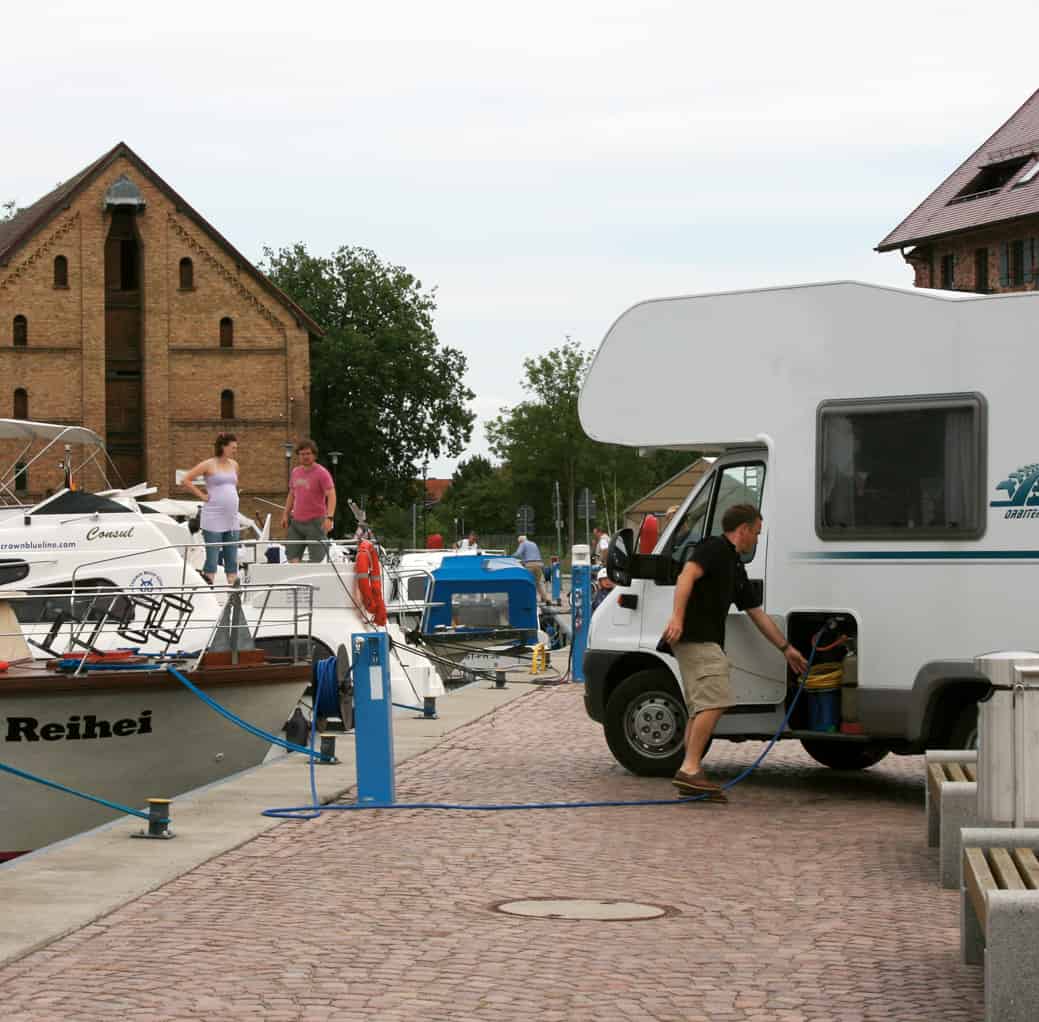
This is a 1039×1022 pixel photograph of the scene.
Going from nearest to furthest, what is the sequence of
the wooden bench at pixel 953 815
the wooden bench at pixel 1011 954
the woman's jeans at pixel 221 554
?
1. the wooden bench at pixel 1011 954
2. the wooden bench at pixel 953 815
3. the woman's jeans at pixel 221 554

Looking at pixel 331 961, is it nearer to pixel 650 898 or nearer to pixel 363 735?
pixel 650 898

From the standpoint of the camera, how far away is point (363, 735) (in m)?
12.1

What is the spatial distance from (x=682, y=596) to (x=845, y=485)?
4.35 feet

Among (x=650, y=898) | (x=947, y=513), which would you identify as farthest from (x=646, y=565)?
(x=650, y=898)

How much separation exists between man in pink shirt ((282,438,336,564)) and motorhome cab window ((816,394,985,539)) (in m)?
8.19

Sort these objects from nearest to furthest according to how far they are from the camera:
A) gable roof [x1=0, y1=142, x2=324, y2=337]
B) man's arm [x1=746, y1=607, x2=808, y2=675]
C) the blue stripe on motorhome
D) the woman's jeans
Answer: the blue stripe on motorhome < man's arm [x1=746, y1=607, x2=808, y2=675] < the woman's jeans < gable roof [x1=0, y1=142, x2=324, y2=337]

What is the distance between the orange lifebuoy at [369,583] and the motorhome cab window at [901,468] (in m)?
8.25

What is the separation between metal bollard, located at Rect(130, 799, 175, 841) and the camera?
10484 millimetres

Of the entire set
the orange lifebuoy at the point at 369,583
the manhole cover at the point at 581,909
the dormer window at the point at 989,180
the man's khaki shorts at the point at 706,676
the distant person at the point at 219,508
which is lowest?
the manhole cover at the point at 581,909

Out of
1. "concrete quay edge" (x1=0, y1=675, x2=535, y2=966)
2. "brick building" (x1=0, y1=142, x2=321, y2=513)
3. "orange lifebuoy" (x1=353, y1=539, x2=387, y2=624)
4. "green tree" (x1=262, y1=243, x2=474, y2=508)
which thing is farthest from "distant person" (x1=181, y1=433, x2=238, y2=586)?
"green tree" (x1=262, y1=243, x2=474, y2=508)

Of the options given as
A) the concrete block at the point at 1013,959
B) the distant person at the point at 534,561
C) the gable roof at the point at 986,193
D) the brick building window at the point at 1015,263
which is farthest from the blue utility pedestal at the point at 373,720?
the brick building window at the point at 1015,263

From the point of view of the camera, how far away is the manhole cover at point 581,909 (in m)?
8.16

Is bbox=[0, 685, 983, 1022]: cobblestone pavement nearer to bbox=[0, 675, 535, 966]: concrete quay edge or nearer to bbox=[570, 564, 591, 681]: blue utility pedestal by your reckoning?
bbox=[0, 675, 535, 966]: concrete quay edge

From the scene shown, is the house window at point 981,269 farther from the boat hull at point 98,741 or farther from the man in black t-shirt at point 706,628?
the man in black t-shirt at point 706,628
